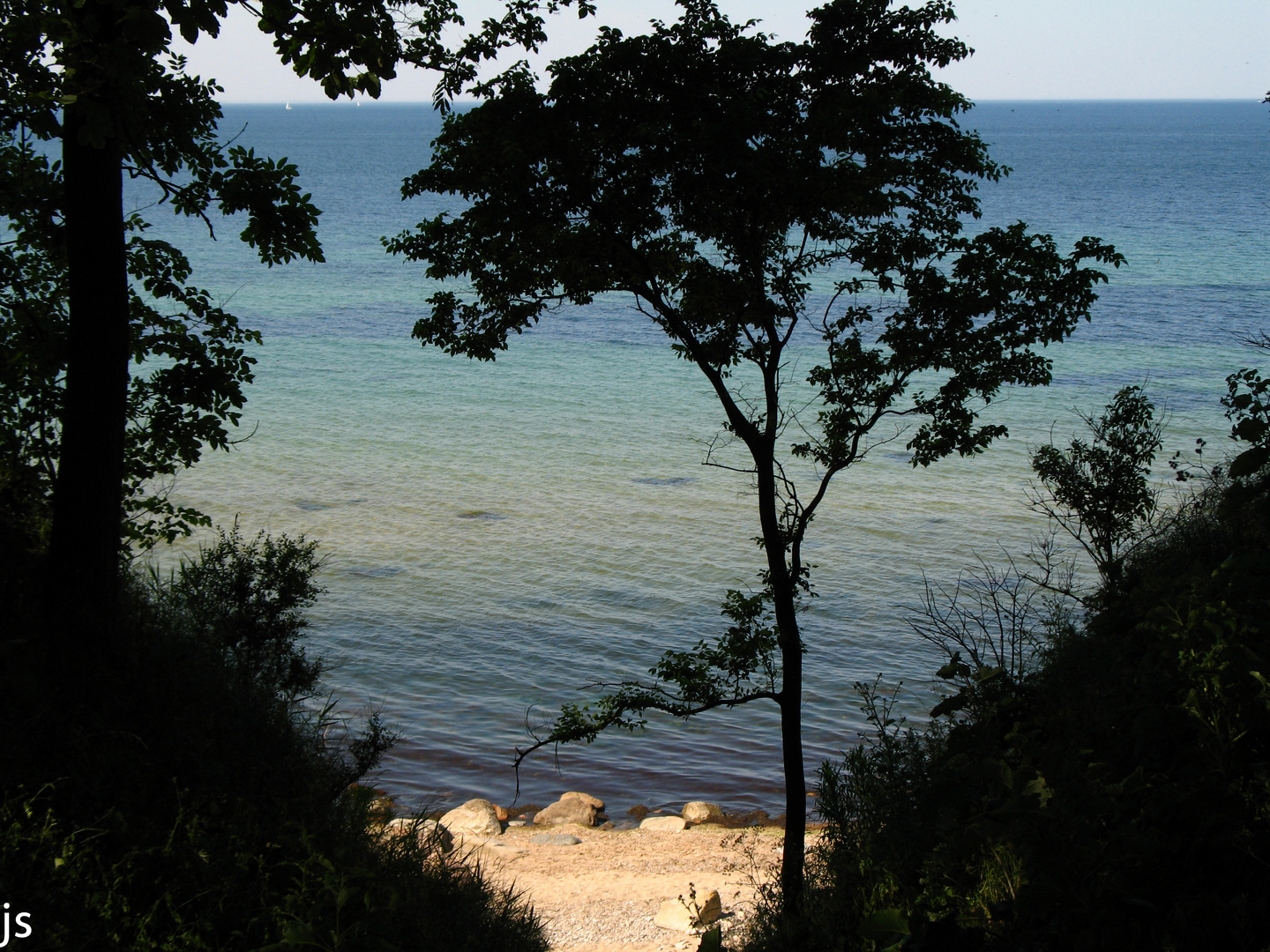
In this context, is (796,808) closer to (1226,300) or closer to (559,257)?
(559,257)

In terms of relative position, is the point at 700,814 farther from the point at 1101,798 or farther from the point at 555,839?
the point at 1101,798

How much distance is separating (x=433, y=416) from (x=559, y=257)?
26.7 m

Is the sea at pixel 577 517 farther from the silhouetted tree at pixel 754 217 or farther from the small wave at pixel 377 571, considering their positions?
the silhouetted tree at pixel 754 217

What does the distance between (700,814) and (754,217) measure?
8.27 m

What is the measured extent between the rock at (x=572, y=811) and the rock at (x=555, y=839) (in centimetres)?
49

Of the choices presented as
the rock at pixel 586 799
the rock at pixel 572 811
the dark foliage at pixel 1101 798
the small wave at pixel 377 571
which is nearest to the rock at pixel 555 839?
the rock at pixel 572 811

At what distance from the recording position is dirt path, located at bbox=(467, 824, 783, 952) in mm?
10625

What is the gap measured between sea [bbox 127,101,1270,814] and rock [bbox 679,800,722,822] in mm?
638

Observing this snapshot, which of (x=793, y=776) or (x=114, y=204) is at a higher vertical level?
(x=114, y=204)

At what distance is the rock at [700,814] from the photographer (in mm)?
13914

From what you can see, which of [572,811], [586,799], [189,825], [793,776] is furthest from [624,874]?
[189,825]

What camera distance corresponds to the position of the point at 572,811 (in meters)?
14.1

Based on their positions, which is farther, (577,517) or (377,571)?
(577,517)

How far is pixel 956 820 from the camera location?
278 inches
